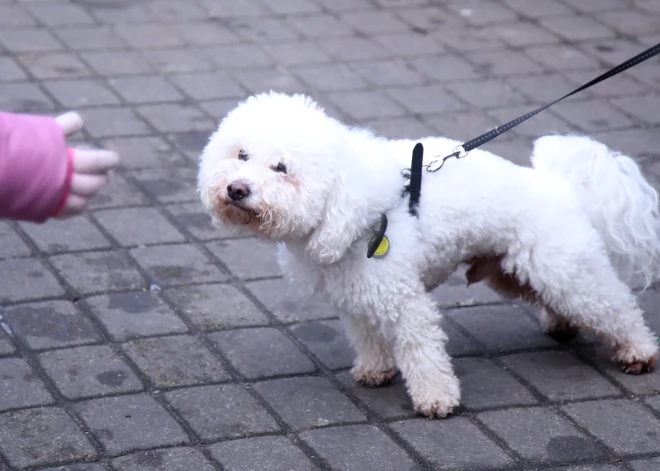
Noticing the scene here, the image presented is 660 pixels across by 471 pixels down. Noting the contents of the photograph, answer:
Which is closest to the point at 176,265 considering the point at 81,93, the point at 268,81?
the point at 81,93

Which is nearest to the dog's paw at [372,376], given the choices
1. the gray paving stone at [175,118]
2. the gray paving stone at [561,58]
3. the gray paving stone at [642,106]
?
the gray paving stone at [175,118]

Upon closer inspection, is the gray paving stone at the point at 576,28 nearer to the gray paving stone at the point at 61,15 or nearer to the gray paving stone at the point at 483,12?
the gray paving stone at the point at 483,12

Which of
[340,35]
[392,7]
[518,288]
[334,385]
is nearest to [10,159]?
[334,385]

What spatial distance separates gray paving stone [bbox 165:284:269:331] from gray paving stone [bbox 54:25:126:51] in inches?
114

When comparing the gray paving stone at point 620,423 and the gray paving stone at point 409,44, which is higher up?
the gray paving stone at point 409,44

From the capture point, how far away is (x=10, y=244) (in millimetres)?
4602

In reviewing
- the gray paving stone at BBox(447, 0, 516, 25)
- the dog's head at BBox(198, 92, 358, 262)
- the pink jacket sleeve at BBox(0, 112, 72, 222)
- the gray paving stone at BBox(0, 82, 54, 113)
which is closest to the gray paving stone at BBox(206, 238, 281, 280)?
the dog's head at BBox(198, 92, 358, 262)

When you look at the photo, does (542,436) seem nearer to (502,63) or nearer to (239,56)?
(502,63)

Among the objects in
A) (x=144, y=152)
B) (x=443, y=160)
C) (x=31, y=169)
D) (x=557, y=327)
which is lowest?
(x=144, y=152)

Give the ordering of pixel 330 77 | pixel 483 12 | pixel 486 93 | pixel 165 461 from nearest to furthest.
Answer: pixel 165 461
pixel 486 93
pixel 330 77
pixel 483 12

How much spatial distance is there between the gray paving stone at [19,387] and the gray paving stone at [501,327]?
166 centimetres

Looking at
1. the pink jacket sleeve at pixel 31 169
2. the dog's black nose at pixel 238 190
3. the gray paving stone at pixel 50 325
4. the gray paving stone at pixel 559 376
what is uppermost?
the pink jacket sleeve at pixel 31 169

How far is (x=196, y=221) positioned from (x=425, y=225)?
1734 mm

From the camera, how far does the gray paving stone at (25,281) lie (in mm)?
4223
